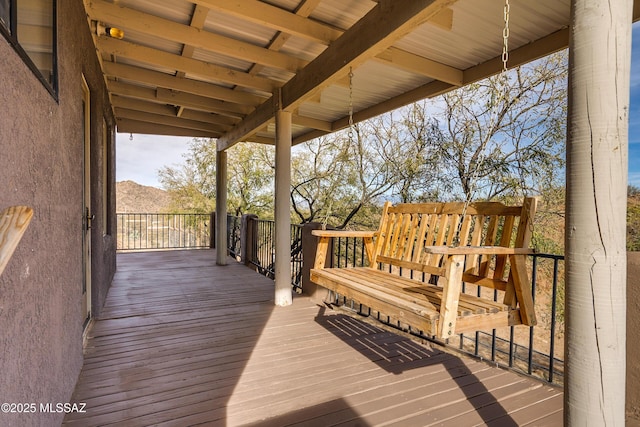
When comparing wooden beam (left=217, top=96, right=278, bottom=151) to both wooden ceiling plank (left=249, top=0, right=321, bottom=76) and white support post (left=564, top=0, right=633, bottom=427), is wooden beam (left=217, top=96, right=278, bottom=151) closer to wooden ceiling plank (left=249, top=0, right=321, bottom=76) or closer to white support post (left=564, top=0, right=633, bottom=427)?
wooden ceiling plank (left=249, top=0, right=321, bottom=76)

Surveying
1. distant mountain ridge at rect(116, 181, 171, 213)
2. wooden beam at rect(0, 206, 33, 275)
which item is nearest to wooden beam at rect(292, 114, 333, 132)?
wooden beam at rect(0, 206, 33, 275)

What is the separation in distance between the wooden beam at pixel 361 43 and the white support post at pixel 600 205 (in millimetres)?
1014

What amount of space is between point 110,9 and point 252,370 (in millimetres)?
2738

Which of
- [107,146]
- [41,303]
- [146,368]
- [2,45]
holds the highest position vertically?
[107,146]

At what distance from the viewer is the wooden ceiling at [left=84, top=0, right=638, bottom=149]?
233 cm

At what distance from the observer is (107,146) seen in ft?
14.5

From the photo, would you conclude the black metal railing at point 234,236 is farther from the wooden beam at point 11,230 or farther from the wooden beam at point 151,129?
the wooden beam at point 11,230

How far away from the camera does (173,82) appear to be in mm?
3863

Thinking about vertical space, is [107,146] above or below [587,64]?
above

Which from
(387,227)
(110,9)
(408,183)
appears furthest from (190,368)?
(408,183)

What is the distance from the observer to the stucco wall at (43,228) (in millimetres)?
1023

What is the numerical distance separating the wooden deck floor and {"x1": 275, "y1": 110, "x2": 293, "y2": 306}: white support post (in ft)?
1.50

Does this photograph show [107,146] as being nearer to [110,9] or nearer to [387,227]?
[110,9]

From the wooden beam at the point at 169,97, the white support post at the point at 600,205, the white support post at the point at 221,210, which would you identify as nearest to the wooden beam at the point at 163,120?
the white support post at the point at 221,210
